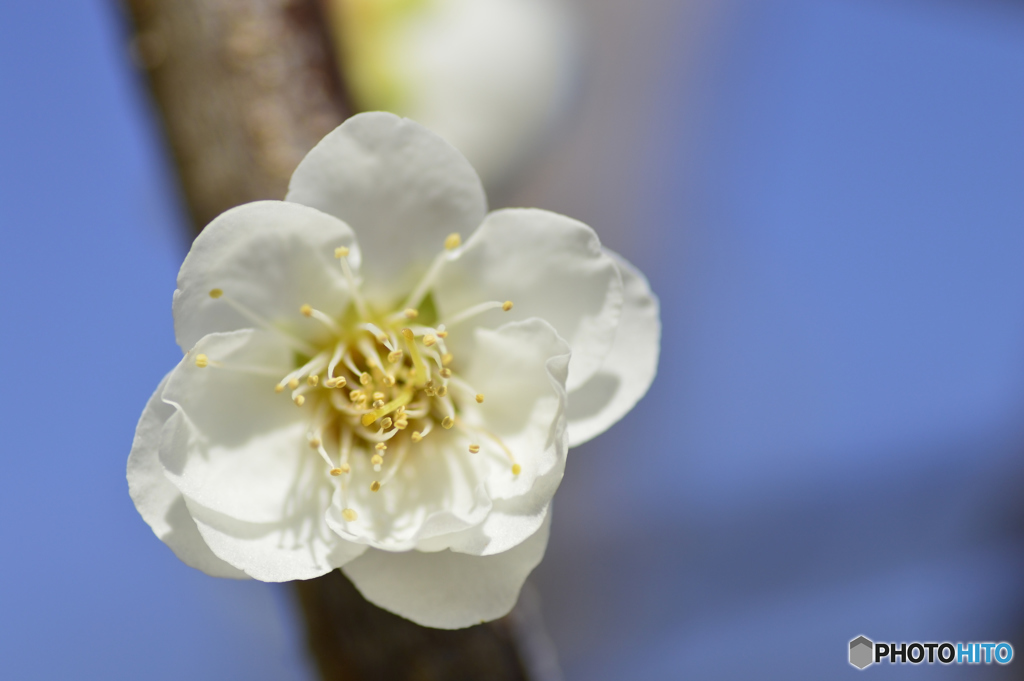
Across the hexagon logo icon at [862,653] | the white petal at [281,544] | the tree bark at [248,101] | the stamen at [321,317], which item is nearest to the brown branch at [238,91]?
the tree bark at [248,101]

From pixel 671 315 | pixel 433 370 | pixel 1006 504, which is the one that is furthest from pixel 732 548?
pixel 433 370

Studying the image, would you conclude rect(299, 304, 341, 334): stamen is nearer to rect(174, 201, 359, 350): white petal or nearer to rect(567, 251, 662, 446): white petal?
rect(174, 201, 359, 350): white petal

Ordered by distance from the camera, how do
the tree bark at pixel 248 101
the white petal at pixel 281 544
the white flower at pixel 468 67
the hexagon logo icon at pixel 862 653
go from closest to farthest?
the white petal at pixel 281 544, the tree bark at pixel 248 101, the hexagon logo icon at pixel 862 653, the white flower at pixel 468 67

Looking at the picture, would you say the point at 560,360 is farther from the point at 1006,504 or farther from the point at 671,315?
the point at 671,315

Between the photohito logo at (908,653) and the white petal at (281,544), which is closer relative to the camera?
the white petal at (281,544)

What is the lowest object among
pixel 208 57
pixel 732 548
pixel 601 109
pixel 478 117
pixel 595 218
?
pixel 732 548

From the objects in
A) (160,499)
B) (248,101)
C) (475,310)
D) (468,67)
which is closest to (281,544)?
(160,499)

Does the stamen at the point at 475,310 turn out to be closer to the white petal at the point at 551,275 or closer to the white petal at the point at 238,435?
the white petal at the point at 551,275

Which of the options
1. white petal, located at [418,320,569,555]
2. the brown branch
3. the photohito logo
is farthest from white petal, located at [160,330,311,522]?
the photohito logo

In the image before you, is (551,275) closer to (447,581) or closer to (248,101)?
(447,581)
